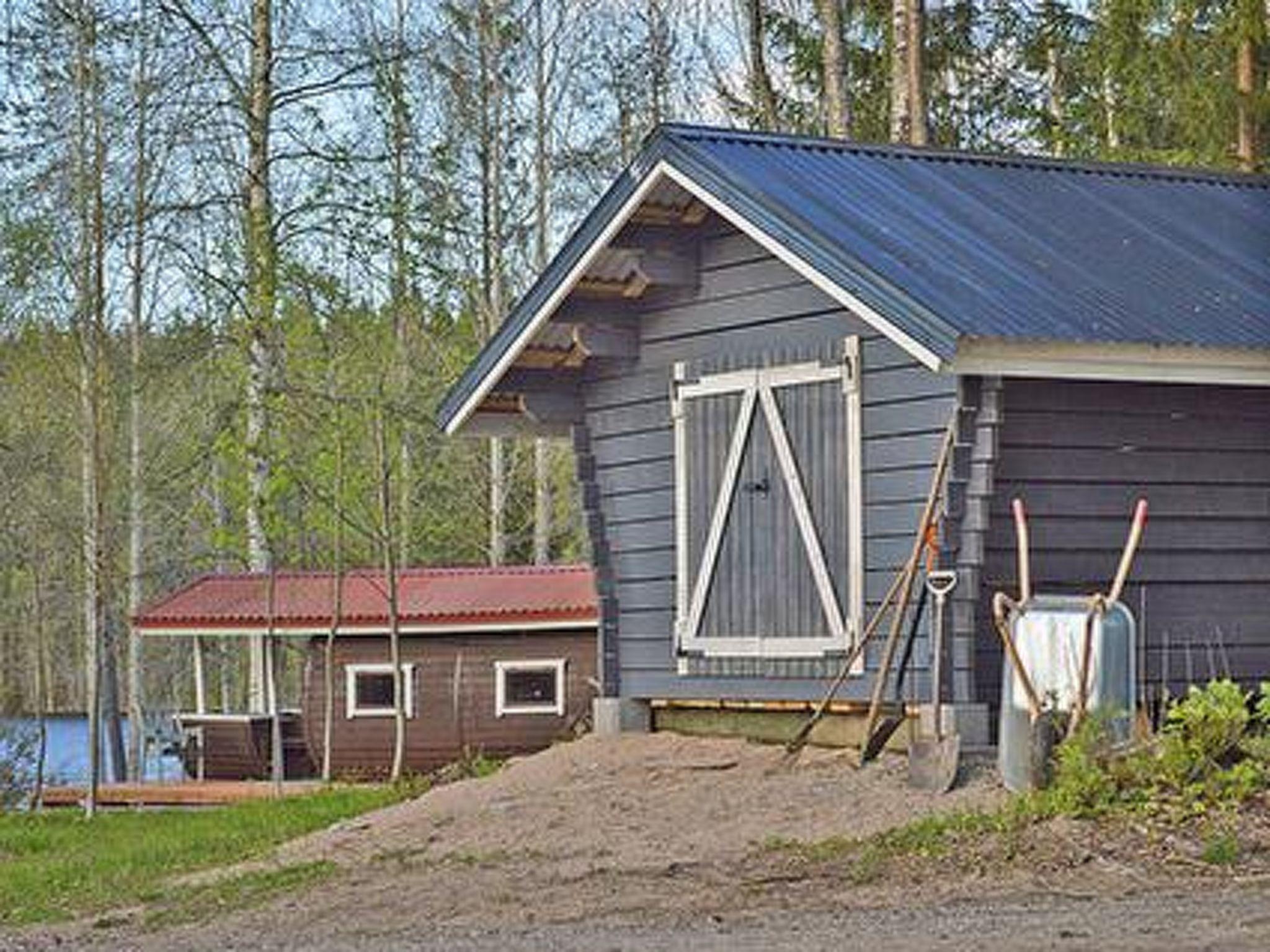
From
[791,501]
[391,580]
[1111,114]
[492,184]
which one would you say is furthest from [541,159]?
[791,501]

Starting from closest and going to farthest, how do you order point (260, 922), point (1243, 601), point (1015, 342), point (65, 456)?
point (260, 922)
point (1015, 342)
point (1243, 601)
point (65, 456)

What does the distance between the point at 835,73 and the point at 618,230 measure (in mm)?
12199

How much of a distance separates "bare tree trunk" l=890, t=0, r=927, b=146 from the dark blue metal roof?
24.6 feet

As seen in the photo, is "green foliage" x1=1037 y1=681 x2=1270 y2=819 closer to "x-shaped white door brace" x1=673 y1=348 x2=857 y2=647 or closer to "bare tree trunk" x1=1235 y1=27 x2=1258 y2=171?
"x-shaped white door brace" x1=673 y1=348 x2=857 y2=647

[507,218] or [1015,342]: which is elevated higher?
[507,218]

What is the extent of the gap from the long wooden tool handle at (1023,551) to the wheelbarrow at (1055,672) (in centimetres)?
3

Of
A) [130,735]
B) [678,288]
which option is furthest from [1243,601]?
[130,735]

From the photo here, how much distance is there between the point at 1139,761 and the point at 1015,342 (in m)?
2.50

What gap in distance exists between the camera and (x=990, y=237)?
670 inches

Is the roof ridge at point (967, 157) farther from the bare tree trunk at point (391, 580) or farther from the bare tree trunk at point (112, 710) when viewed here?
the bare tree trunk at point (112, 710)

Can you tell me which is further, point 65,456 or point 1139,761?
point 65,456

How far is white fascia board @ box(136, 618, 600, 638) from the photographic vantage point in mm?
28094

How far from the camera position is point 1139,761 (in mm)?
14086

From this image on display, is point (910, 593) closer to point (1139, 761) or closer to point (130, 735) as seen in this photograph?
point (1139, 761)
